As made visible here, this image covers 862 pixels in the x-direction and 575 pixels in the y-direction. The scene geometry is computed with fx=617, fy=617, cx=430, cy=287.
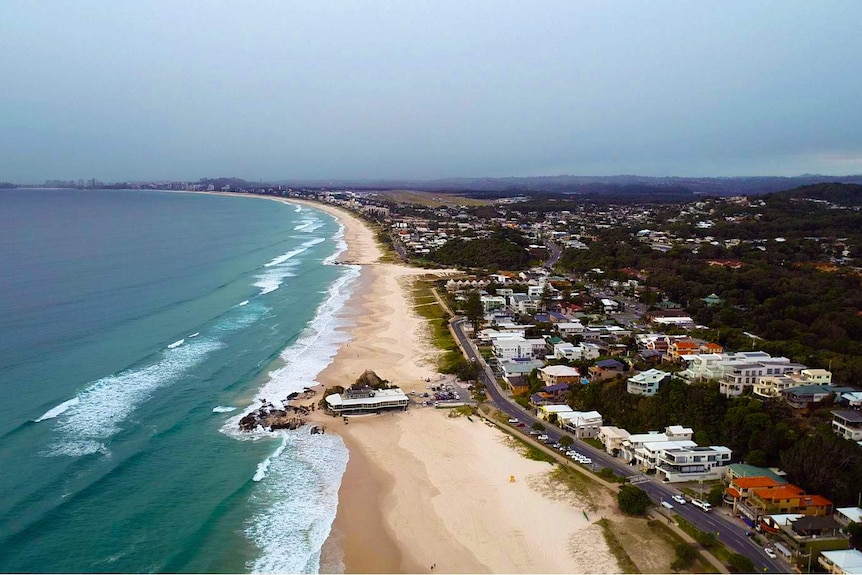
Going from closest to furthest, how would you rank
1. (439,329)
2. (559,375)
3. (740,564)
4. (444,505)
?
(740,564) < (444,505) < (559,375) < (439,329)

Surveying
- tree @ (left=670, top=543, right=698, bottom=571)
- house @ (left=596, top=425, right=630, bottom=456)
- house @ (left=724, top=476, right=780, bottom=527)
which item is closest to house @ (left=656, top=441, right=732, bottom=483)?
house @ (left=724, top=476, right=780, bottom=527)

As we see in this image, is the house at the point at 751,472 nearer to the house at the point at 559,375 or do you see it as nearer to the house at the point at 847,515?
the house at the point at 847,515

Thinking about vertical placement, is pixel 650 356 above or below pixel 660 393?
below

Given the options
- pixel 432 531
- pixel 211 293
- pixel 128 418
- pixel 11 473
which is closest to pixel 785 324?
pixel 432 531

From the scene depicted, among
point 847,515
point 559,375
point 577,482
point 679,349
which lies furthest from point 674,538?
point 679,349

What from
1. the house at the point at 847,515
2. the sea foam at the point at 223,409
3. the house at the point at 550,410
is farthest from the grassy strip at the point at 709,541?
the sea foam at the point at 223,409

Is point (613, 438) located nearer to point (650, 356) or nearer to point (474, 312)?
point (650, 356)

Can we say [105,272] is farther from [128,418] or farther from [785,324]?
[785,324]

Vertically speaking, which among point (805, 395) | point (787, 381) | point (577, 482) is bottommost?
point (577, 482)
